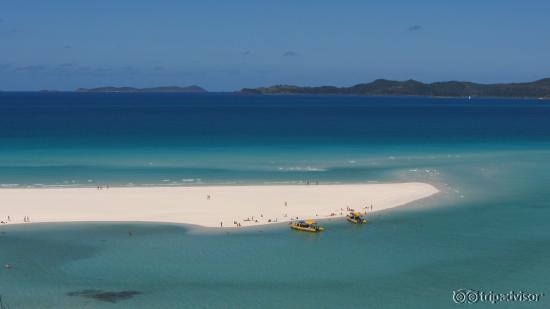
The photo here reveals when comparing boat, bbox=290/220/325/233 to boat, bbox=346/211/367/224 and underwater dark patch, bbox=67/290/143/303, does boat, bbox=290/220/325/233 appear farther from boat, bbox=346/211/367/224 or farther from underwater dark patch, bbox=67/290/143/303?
underwater dark patch, bbox=67/290/143/303

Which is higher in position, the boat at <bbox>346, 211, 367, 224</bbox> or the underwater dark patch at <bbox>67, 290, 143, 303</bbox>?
the boat at <bbox>346, 211, 367, 224</bbox>

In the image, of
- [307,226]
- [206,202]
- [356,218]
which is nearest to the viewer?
[307,226]

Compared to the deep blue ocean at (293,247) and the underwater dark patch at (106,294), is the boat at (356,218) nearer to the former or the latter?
the deep blue ocean at (293,247)

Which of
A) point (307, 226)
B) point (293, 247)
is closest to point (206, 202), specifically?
point (307, 226)

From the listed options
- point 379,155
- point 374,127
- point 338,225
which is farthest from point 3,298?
point 374,127

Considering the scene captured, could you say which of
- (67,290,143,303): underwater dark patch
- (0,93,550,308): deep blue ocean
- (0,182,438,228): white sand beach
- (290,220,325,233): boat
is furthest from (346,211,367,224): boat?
(67,290,143,303): underwater dark patch

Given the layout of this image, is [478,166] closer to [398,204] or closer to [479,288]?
[398,204]

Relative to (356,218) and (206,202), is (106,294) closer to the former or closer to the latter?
(356,218)
